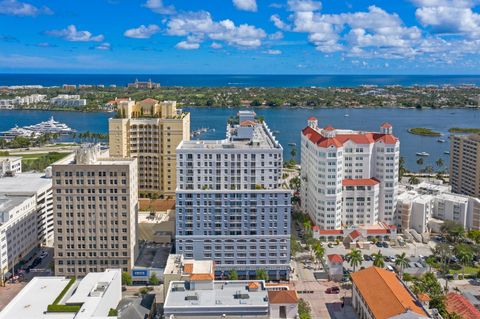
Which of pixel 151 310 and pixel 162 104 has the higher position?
pixel 162 104

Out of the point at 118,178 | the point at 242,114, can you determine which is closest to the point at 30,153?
the point at 242,114

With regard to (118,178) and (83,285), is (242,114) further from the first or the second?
(83,285)

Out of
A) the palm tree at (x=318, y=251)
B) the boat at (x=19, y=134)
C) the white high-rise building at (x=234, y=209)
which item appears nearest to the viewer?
the white high-rise building at (x=234, y=209)

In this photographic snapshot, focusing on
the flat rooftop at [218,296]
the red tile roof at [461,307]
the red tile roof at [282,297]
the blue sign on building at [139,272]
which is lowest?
the blue sign on building at [139,272]

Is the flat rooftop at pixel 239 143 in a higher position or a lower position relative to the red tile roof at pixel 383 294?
higher

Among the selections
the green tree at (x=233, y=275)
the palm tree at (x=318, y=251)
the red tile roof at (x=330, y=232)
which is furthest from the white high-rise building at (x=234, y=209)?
the red tile roof at (x=330, y=232)

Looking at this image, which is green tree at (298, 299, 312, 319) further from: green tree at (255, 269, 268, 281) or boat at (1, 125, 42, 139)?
boat at (1, 125, 42, 139)

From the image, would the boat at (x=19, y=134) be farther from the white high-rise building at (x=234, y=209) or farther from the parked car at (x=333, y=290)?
the parked car at (x=333, y=290)
